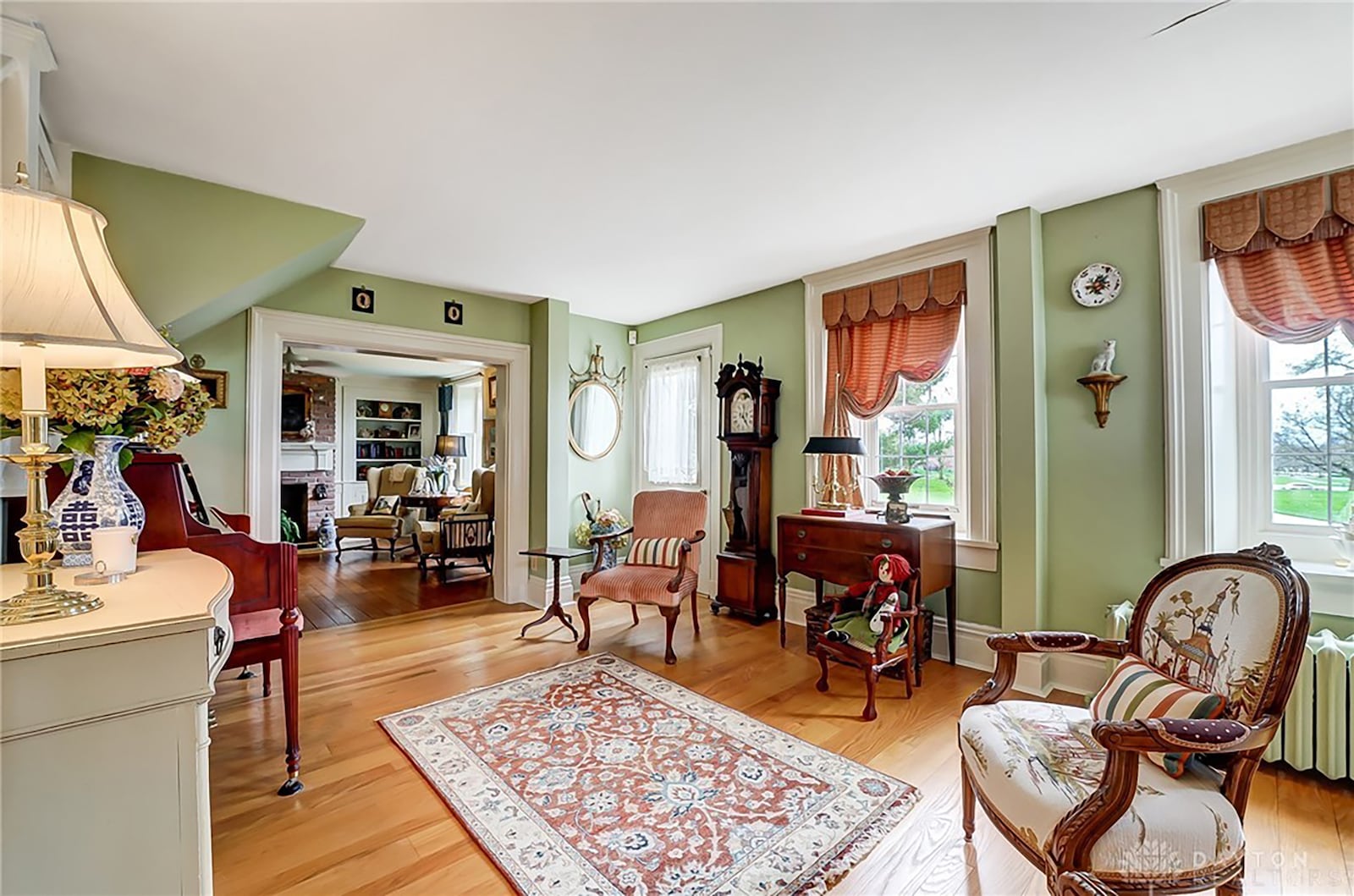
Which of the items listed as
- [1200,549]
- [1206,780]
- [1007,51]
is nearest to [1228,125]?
[1007,51]

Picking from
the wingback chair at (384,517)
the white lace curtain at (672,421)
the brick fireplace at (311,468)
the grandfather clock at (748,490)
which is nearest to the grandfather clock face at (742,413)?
the grandfather clock at (748,490)

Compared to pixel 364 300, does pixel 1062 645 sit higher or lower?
lower

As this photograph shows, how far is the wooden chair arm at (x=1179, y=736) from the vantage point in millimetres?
1172

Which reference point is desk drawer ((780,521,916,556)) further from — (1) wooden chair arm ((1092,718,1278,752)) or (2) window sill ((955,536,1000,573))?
(1) wooden chair arm ((1092,718,1278,752))

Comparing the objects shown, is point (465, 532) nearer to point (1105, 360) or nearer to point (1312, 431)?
point (1105, 360)

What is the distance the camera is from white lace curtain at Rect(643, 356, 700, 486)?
15.8ft

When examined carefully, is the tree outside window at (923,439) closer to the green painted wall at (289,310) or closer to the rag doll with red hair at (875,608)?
the rag doll with red hair at (875,608)

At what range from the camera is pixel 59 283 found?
3.12ft

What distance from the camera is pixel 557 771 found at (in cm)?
211

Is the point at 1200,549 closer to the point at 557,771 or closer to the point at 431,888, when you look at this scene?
the point at 557,771

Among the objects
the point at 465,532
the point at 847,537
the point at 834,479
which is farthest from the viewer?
the point at 465,532

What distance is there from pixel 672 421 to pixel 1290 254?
3.72 meters

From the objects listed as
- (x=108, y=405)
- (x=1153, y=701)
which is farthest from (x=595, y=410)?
(x=1153, y=701)

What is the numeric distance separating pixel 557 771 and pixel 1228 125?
347 centimetres
